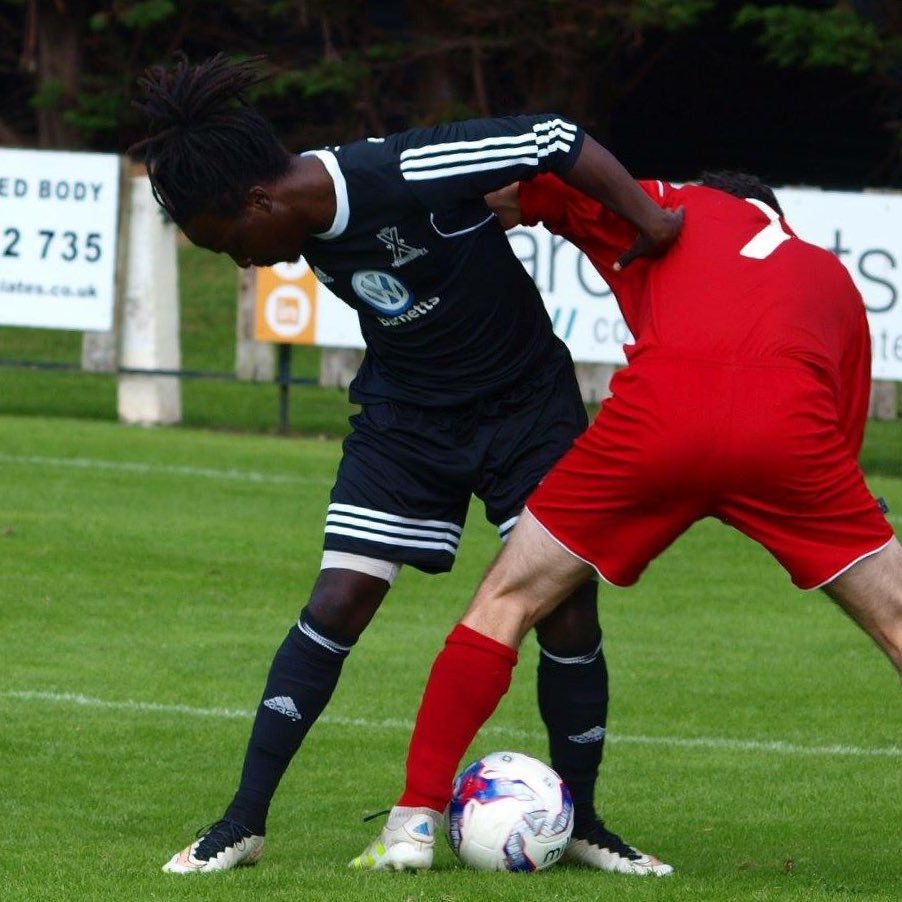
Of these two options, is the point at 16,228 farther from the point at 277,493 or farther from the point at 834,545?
the point at 834,545

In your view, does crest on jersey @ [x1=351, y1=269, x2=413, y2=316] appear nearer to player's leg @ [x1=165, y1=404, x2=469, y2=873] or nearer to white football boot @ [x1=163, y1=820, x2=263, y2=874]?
player's leg @ [x1=165, y1=404, x2=469, y2=873]

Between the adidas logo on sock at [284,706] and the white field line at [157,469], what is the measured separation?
8281mm

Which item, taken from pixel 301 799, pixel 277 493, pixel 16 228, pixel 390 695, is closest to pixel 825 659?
pixel 390 695

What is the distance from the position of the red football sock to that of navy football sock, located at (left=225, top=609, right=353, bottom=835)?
30 centimetres

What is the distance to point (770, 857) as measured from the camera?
17.6 ft

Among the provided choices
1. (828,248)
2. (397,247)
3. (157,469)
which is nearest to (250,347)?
(157,469)

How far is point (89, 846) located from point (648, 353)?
1.92 metres

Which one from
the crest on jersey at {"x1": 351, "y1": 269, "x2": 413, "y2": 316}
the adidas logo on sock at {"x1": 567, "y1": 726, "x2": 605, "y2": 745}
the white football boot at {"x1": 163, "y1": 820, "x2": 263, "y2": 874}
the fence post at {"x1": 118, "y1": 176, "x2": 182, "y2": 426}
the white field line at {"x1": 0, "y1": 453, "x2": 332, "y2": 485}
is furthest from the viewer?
the fence post at {"x1": 118, "y1": 176, "x2": 182, "y2": 426}

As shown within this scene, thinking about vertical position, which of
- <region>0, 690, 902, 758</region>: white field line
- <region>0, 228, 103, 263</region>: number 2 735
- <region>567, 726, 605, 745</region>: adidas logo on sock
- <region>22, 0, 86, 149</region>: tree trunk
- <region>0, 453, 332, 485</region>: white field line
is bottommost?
<region>0, 690, 902, 758</region>: white field line

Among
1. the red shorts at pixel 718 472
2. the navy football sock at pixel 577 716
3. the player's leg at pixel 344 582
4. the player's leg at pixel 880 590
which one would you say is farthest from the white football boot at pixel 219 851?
the player's leg at pixel 880 590

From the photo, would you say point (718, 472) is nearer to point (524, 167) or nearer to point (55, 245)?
point (524, 167)

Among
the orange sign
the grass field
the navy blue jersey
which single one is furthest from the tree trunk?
the navy blue jersey

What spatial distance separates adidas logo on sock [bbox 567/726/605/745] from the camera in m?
5.32

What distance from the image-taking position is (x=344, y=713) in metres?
7.36
